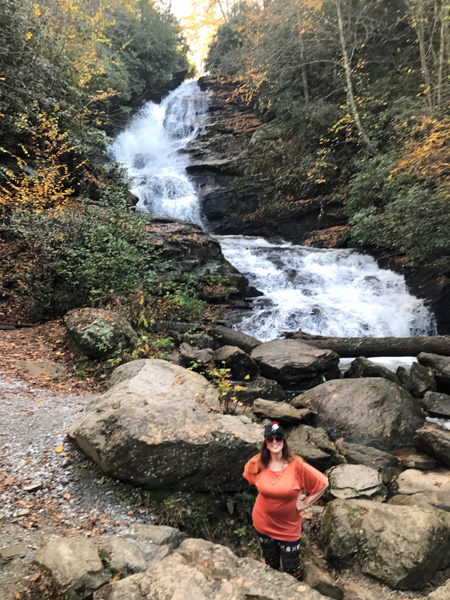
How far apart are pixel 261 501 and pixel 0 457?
103 inches

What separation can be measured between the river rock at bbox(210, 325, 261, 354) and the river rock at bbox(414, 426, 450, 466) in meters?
4.26

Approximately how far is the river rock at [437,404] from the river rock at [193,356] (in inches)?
180

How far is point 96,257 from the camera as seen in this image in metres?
7.71

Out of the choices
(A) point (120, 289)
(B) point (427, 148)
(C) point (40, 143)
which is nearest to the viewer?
(A) point (120, 289)

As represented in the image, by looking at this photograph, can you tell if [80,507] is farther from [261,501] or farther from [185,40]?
[185,40]

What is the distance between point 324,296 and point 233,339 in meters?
4.84

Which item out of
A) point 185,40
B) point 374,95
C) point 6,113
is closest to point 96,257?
→ point 6,113

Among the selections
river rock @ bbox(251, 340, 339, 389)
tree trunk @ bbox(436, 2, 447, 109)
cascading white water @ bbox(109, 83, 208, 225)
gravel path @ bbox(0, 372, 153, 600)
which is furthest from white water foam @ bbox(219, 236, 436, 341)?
gravel path @ bbox(0, 372, 153, 600)

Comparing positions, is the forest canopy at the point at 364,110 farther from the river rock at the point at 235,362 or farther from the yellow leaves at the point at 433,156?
the river rock at the point at 235,362

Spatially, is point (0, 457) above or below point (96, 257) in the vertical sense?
below

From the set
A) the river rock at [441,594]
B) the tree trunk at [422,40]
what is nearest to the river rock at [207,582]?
the river rock at [441,594]

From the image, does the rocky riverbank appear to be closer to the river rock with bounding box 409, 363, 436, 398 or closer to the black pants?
the black pants

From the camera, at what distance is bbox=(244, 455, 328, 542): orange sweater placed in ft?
9.19

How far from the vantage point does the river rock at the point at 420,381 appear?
24.5ft
